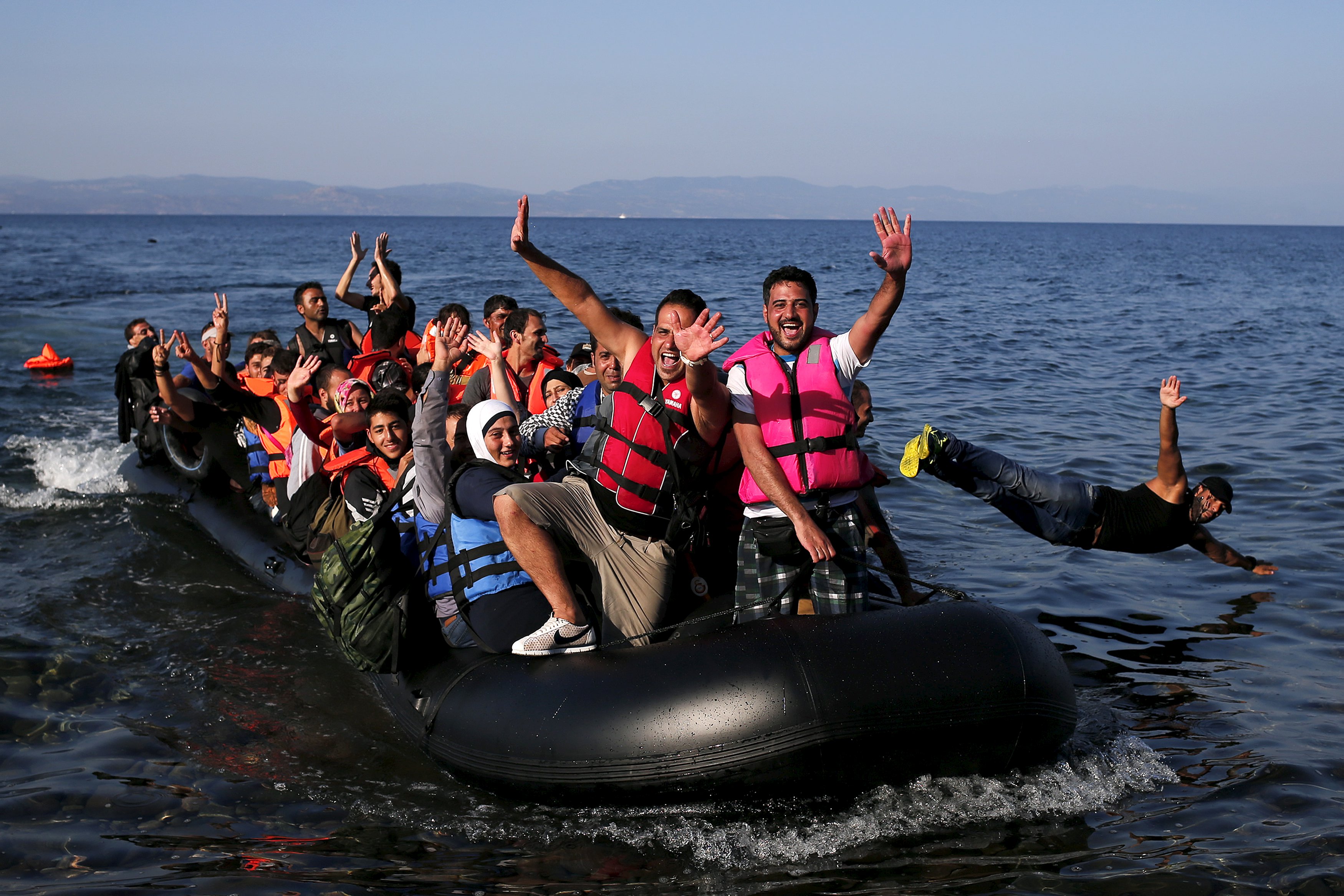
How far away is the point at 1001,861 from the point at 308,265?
4318 cm

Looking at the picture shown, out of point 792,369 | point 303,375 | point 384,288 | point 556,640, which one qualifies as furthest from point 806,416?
point 384,288

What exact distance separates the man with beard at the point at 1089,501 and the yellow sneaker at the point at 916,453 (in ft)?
0.35

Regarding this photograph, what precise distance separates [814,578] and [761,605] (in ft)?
0.77

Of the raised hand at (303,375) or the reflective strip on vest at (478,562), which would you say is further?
the raised hand at (303,375)

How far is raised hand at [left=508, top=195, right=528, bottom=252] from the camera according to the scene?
4.26 metres

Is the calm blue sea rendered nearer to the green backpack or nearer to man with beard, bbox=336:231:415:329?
the green backpack

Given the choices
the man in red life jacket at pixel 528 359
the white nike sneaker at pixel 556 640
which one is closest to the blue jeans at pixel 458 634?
the white nike sneaker at pixel 556 640

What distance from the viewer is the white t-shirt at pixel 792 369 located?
12.8ft

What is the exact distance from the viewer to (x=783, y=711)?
12.2 feet

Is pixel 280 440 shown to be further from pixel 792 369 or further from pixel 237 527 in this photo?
pixel 792 369

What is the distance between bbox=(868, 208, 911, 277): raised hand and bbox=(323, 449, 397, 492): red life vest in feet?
9.18

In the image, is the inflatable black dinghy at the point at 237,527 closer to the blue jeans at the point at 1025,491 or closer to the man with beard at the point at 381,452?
the man with beard at the point at 381,452

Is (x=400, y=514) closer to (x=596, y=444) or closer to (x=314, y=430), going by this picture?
(x=596, y=444)

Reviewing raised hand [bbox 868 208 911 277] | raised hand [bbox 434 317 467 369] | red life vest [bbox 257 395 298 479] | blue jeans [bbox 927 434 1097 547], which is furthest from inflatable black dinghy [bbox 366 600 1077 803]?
red life vest [bbox 257 395 298 479]
